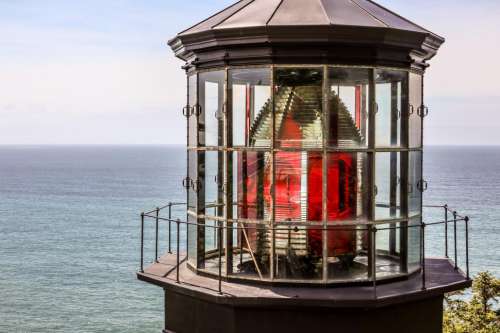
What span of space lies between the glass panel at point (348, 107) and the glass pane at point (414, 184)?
683 millimetres

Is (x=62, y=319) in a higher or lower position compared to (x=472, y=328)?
lower

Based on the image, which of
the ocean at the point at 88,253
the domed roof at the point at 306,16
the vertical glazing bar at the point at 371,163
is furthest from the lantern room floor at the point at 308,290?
the ocean at the point at 88,253

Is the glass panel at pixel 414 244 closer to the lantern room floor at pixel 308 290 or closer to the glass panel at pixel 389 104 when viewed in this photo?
the lantern room floor at pixel 308 290

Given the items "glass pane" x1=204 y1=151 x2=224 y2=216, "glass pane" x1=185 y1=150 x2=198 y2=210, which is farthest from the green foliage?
"glass pane" x1=204 y1=151 x2=224 y2=216

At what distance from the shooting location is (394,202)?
23.2 ft

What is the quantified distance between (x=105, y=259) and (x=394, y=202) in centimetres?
5262

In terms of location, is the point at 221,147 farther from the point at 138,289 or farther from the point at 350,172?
the point at 138,289

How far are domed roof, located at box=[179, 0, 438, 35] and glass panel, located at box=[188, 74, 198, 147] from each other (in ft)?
1.77

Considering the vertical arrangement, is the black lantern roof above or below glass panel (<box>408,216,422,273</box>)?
above

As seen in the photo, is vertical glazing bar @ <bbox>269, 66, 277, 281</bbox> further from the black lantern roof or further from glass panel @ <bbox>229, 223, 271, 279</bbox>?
the black lantern roof

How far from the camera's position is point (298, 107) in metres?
6.77

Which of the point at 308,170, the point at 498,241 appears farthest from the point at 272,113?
the point at 498,241

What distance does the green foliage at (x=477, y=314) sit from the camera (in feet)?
68.4

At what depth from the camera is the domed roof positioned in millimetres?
6480
